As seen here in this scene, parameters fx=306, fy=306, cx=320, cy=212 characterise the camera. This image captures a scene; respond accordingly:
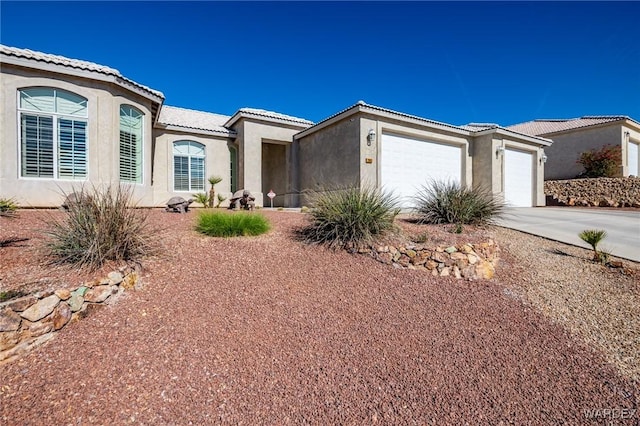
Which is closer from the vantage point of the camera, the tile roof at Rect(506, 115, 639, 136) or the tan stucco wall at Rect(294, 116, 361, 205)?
the tan stucco wall at Rect(294, 116, 361, 205)

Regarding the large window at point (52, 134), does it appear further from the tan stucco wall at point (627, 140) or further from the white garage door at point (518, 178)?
the tan stucco wall at point (627, 140)

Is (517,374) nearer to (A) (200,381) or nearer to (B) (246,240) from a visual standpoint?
(A) (200,381)

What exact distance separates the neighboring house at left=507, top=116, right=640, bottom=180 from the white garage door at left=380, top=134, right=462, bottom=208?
43.5ft

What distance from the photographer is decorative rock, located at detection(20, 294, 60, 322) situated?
300 cm

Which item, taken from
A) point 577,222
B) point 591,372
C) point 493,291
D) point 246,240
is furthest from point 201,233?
point 577,222

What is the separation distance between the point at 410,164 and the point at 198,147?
9096 mm

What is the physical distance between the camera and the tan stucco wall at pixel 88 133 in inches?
316

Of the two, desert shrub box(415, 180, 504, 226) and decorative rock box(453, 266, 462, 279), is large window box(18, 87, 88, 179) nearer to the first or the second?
desert shrub box(415, 180, 504, 226)

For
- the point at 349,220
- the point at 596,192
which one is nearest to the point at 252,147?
the point at 349,220

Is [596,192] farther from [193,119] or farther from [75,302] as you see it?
[75,302]

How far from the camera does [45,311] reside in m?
3.11

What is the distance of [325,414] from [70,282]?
3.20 m

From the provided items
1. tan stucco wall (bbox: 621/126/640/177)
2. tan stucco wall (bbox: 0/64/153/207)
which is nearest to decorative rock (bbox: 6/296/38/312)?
tan stucco wall (bbox: 0/64/153/207)

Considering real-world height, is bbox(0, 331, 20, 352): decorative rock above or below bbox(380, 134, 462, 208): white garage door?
below
